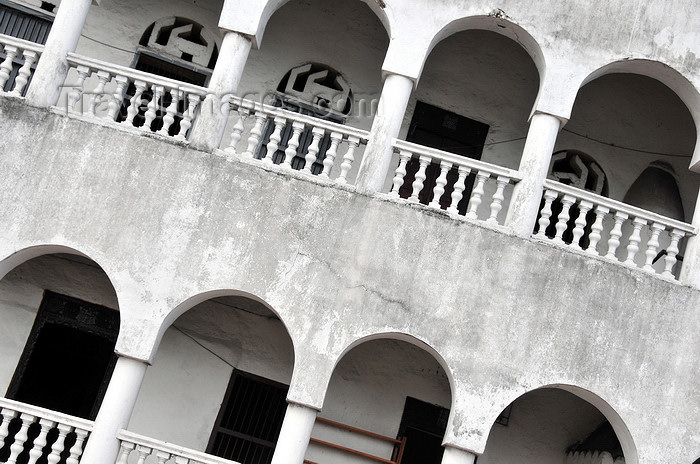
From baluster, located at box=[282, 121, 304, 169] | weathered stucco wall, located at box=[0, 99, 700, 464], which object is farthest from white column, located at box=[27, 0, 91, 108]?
baluster, located at box=[282, 121, 304, 169]

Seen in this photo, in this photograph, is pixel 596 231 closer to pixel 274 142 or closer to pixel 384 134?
pixel 384 134

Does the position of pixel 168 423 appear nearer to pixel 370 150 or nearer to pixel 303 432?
pixel 303 432

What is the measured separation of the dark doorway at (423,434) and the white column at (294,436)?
2.06m

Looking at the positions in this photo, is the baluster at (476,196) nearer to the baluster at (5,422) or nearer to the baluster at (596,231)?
the baluster at (596,231)

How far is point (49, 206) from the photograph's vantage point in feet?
22.7

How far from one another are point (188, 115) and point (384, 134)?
1.75 m

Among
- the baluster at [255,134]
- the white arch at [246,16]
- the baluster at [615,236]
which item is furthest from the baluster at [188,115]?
the baluster at [615,236]

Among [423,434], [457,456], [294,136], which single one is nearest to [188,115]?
[294,136]

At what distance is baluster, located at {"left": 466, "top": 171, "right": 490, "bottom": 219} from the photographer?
7.03 metres

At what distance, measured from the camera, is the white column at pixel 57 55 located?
7195 mm

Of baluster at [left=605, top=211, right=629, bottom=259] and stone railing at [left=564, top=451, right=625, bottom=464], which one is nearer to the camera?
baluster at [left=605, top=211, right=629, bottom=259]

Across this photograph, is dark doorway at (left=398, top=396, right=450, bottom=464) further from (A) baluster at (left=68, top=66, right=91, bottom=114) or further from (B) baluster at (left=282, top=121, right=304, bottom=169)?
(A) baluster at (left=68, top=66, right=91, bottom=114)

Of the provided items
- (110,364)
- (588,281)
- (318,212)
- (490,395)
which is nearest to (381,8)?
(318,212)

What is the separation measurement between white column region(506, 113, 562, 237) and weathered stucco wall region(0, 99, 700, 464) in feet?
0.67
